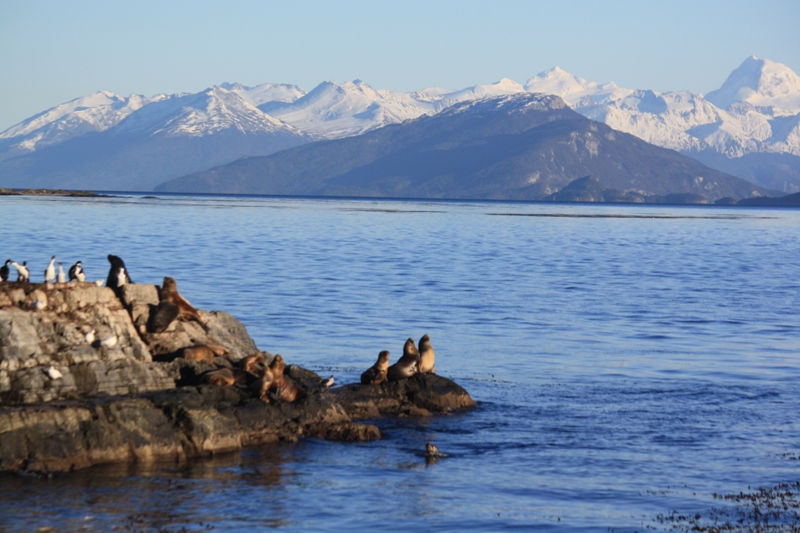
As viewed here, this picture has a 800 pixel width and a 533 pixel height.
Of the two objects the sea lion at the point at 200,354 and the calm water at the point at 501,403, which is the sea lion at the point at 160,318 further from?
the calm water at the point at 501,403

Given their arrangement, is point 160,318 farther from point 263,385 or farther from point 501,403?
point 501,403

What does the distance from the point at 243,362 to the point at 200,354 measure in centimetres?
92

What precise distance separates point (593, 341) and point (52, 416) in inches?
797

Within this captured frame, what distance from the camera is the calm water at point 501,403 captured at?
1742 cm

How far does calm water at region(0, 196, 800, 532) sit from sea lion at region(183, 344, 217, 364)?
3.12 meters

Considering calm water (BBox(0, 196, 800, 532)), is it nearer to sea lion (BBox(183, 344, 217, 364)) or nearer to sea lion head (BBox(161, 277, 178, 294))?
sea lion (BBox(183, 344, 217, 364))

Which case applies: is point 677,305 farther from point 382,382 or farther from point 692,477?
point 692,477

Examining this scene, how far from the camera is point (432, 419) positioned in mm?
23547

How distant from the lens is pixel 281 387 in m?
22.2

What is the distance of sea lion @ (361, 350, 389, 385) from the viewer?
24.8 meters

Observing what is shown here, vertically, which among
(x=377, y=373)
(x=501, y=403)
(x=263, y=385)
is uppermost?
(x=263, y=385)

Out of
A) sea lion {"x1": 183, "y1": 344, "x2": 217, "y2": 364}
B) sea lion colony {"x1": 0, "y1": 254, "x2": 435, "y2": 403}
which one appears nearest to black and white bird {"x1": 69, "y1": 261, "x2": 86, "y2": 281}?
sea lion colony {"x1": 0, "y1": 254, "x2": 435, "y2": 403}

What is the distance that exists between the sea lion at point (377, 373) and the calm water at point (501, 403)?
200cm

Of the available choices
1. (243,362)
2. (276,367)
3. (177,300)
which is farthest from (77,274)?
(276,367)
